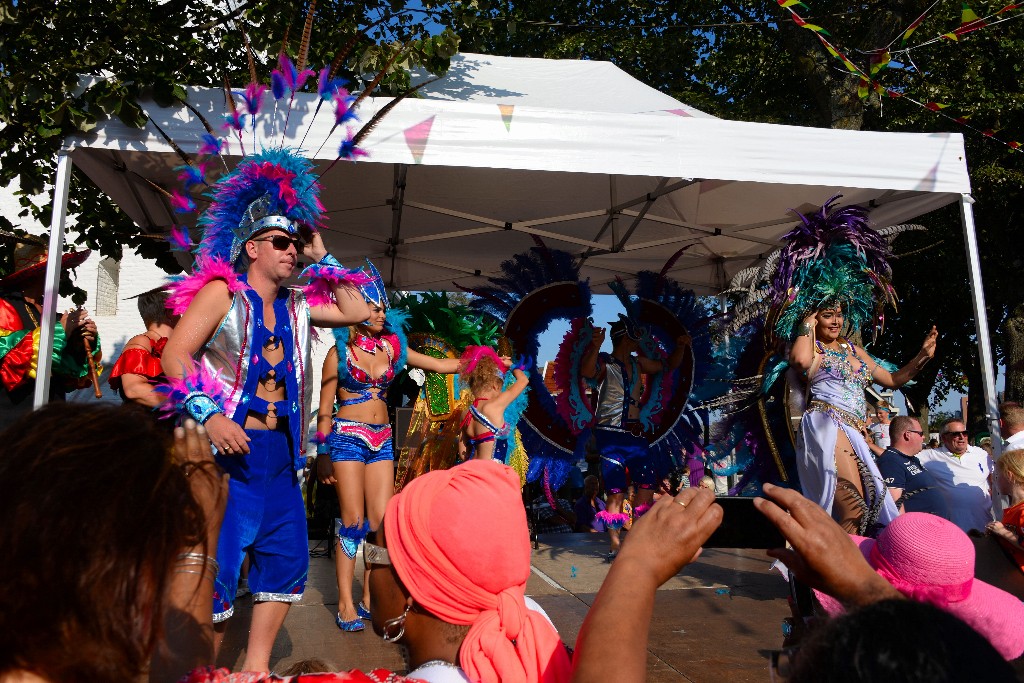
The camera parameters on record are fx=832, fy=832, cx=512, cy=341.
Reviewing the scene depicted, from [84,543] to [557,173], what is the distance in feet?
18.9

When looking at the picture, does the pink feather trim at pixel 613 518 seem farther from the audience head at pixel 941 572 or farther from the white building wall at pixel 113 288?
the white building wall at pixel 113 288

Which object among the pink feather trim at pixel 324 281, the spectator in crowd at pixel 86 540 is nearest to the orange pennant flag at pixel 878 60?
the pink feather trim at pixel 324 281

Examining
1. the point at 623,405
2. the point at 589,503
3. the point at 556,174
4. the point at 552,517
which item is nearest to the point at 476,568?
the point at 556,174

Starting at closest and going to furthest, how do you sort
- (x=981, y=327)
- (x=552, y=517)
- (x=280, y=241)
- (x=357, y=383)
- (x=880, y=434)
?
(x=280, y=241) < (x=357, y=383) < (x=981, y=327) < (x=880, y=434) < (x=552, y=517)

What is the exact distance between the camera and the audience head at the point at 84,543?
82 centimetres

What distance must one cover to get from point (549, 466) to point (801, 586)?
4.84 meters

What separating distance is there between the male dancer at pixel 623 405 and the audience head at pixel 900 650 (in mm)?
5742

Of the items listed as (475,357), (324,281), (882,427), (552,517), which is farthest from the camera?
(552,517)

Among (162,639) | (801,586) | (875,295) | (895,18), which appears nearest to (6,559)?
(162,639)

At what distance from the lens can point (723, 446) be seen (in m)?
5.64

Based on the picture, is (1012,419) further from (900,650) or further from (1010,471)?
(900,650)

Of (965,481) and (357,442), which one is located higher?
(357,442)

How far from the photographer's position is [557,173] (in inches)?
249

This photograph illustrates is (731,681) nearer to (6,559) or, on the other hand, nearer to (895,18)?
(6,559)
